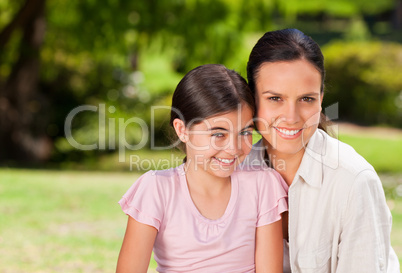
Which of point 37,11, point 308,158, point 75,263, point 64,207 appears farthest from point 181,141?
point 37,11

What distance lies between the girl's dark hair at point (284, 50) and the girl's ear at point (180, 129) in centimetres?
35

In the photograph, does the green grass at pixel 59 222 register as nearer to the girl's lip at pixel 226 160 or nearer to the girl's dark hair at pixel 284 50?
the girl's lip at pixel 226 160

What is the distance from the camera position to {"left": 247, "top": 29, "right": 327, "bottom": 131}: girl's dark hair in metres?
2.62

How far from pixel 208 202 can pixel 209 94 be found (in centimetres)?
47

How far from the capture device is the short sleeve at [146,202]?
8.31 feet

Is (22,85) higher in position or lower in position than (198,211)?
lower

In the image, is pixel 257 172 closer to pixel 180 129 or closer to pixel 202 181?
pixel 202 181

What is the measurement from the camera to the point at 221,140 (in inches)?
103

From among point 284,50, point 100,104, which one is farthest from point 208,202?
point 100,104

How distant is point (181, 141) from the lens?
2846mm

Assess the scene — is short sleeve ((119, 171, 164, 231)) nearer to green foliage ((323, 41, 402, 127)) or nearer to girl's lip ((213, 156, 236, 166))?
girl's lip ((213, 156, 236, 166))

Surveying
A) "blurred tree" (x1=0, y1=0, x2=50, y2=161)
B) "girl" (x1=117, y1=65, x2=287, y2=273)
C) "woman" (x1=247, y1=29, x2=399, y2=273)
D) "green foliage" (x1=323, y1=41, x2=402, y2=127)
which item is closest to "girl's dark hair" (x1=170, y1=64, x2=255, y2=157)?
"girl" (x1=117, y1=65, x2=287, y2=273)

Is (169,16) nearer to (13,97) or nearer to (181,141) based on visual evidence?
(13,97)

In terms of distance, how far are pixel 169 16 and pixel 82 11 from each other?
1.60 meters
